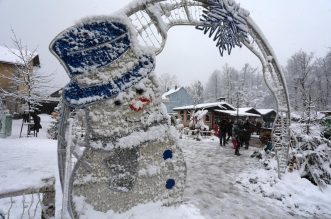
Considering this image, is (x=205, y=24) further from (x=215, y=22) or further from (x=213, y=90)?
(x=213, y=90)

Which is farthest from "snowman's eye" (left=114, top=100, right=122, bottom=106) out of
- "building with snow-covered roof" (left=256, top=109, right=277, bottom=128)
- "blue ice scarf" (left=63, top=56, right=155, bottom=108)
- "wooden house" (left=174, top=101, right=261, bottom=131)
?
"building with snow-covered roof" (left=256, top=109, right=277, bottom=128)

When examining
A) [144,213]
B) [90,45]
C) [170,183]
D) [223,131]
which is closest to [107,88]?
[90,45]

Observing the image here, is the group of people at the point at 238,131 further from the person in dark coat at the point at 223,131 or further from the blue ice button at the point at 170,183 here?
the blue ice button at the point at 170,183

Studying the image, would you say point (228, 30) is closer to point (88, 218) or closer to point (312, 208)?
point (88, 218)

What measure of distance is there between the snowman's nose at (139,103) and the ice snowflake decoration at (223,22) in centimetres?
242

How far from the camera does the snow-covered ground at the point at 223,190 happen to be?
5299 millimetres

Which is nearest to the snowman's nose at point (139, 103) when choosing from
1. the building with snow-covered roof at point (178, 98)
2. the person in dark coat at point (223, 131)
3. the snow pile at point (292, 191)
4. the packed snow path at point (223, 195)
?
the packed snow path at point (223, 195)

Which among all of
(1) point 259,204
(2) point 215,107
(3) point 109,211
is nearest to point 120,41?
(3) point 109,211

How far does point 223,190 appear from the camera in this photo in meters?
7.25

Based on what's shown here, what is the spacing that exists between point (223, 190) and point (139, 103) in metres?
4.75

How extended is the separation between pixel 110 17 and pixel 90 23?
0.93 ft

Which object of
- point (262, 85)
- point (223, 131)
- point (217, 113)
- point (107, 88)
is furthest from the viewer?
point (262, 85)

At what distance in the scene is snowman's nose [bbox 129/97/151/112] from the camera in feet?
12.0

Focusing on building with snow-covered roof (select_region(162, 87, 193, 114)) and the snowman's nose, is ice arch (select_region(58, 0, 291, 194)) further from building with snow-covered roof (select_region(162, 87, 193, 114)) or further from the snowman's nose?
building with snow-covered roof (select_region(162, 87, 193, 114))
